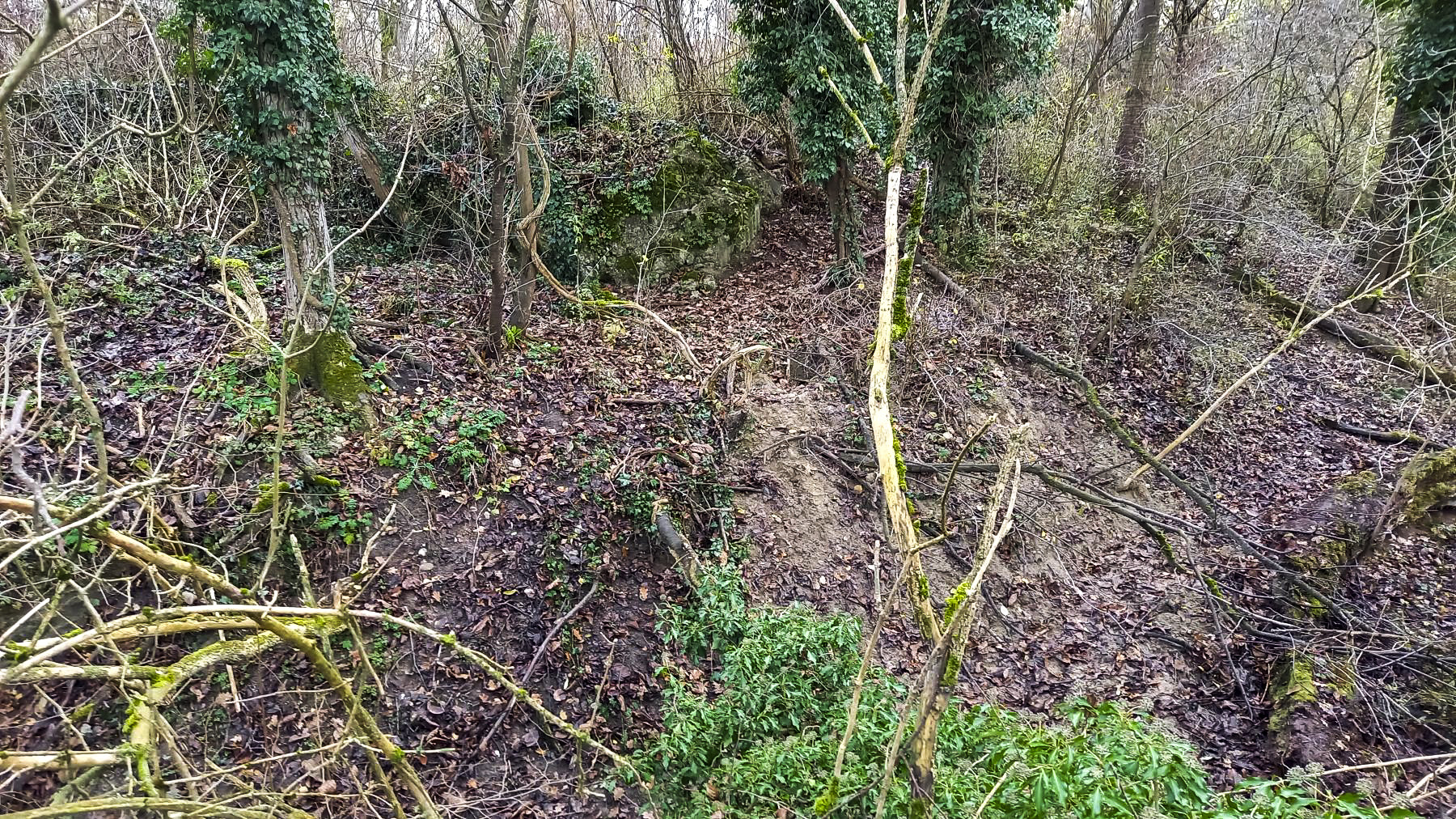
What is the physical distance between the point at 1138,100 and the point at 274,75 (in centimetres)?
1314

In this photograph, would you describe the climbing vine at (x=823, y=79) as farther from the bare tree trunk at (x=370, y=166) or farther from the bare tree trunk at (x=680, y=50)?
the bare tree trunk at (x=370, y=166)

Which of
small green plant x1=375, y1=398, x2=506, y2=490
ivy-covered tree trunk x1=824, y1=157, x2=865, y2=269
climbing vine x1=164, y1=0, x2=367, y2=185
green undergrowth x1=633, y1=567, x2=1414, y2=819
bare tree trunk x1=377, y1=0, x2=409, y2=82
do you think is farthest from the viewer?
ivy-covered tree trunk x1=824, y1=157, x2=865, y2=269

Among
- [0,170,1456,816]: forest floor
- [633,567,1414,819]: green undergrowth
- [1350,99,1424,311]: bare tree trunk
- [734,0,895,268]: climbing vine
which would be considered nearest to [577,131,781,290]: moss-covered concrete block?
[0,170,1456,816]: forest floor

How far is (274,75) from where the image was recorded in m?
5.60

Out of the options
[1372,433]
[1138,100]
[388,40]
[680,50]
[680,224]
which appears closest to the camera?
[1372,433]

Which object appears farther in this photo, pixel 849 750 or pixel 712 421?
pixel 712 421

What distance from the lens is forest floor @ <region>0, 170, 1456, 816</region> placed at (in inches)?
192

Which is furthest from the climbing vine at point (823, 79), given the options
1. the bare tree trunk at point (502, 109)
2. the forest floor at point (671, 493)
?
the bare tree trunk at point (502, 109)

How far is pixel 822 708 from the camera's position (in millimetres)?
4195

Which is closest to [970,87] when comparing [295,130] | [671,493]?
[671,493]

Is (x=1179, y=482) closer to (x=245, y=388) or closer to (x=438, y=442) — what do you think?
(x=438, y=442)

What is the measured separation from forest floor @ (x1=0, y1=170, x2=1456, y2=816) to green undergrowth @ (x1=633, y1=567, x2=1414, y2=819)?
53cm

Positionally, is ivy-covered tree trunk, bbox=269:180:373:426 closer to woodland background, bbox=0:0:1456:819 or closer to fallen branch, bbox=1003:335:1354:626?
woodland background, bbox=0:0:1456:819

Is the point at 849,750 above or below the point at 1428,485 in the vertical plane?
above
